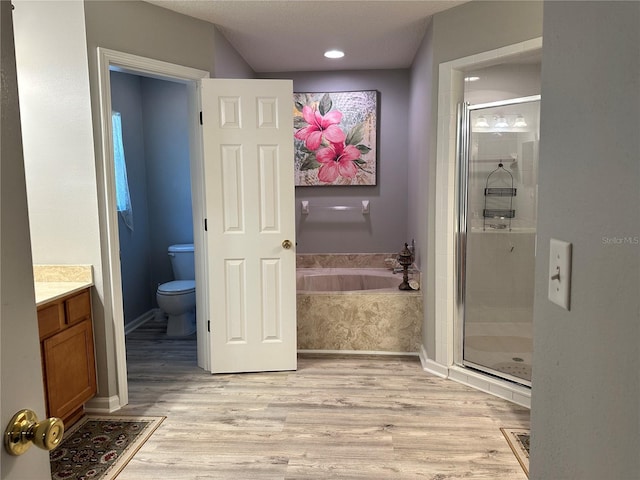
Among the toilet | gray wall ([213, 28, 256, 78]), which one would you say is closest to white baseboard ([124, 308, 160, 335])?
the toilet

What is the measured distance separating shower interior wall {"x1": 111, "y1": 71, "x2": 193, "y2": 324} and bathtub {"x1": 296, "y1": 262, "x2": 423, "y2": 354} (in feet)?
5.82

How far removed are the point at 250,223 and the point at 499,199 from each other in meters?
1.75

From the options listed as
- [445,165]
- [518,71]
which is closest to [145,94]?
[445,165]

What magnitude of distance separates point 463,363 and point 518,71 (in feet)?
6.67

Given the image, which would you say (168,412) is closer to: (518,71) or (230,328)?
(230,328)

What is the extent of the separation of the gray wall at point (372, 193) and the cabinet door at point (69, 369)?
258 cm

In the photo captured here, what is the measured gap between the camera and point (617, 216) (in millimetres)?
621

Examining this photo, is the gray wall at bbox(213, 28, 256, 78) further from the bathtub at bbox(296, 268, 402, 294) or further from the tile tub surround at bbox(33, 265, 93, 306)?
the bathtub at bbox(296, 268, 402, 294)

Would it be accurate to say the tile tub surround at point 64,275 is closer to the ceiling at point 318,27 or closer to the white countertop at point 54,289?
the white countertop at point 54,289

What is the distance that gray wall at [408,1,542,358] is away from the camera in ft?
8.88

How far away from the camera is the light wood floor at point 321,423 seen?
222cm

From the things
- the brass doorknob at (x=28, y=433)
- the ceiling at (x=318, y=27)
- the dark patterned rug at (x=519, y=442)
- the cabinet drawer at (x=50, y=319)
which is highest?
the ceiling at (x=318, y=27)

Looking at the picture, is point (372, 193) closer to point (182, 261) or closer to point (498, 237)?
point (498, 237)

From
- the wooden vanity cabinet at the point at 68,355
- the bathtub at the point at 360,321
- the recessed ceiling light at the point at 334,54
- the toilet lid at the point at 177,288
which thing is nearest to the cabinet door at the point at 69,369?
the wooden vanity cabinet at the point at 68,355
